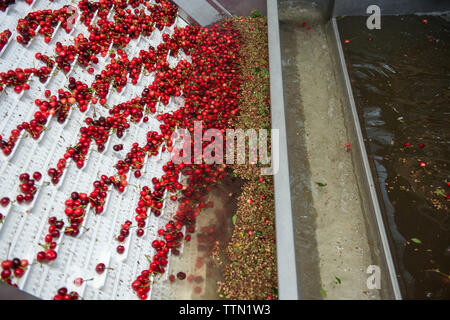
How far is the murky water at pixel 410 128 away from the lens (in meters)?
2.35

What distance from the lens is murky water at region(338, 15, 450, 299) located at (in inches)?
92.6

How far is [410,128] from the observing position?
9.55 ft

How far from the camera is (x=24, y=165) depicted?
218 cm

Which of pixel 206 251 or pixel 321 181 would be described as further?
pixel 321 181

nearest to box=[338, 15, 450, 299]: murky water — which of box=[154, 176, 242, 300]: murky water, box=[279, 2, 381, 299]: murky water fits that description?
box=[279, 2, 381, 299]: murky water

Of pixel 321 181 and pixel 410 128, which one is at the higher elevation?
pixel 410 128

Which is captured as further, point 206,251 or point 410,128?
point 410,128

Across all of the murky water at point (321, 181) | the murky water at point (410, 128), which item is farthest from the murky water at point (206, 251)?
the murky water at point (410, 128)

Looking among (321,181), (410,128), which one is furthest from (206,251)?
(410,128)

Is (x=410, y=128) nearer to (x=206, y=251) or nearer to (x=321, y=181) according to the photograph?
(x=321, y=181)

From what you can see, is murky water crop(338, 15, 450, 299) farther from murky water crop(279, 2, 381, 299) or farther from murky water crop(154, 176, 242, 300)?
murky water crop(154, 176, 242, 300)

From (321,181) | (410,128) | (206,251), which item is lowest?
(206,251)
